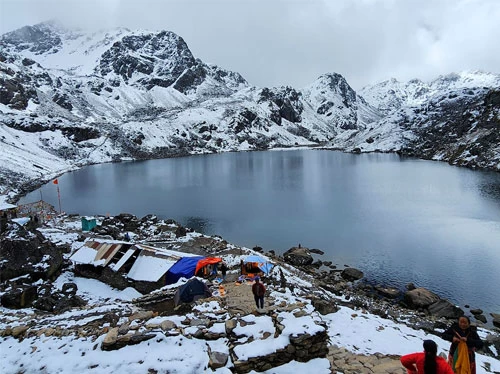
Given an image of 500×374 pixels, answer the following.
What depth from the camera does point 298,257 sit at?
4159 centimetres

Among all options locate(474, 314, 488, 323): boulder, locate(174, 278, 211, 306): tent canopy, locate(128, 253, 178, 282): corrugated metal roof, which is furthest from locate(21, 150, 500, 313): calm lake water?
locate(174, 278, 211, 306): tent canopy

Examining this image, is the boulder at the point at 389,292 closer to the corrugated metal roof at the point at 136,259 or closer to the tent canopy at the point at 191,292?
the tent canopy at the point at 191,292

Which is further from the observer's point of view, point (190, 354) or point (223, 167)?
point (223, 167)

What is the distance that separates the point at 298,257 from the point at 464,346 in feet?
107

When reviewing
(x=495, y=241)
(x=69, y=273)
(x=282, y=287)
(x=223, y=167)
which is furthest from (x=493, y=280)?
(x=223, y=167)

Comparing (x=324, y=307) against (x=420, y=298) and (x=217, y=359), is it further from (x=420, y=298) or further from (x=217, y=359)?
(x=420, y=298)

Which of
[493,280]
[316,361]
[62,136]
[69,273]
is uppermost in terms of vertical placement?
[62,136]

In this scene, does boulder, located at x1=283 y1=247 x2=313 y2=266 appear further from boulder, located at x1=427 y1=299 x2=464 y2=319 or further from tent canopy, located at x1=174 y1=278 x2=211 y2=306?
tent canopy, located at x1=174 y1=278 x2=211 y2=306

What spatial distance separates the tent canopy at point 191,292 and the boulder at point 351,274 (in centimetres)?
2045

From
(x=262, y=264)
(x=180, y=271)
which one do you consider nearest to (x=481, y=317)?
(x=262, y=264)

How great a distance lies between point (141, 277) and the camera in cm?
2836

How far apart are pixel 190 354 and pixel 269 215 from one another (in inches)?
2105

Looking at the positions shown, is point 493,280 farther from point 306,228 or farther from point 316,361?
point 316,361

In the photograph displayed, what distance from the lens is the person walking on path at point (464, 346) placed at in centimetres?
910
